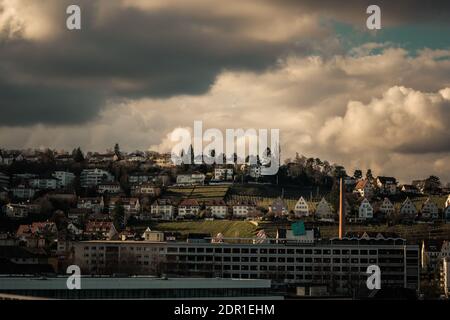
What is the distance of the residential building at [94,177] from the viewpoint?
415 feet

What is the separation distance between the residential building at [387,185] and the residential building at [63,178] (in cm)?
3966

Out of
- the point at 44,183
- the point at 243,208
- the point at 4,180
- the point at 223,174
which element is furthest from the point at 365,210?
the point at 4,180

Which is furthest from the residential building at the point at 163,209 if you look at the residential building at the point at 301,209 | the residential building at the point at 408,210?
the residential building at the point at 408,210

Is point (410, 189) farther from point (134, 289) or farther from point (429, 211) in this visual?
point (134, 289)

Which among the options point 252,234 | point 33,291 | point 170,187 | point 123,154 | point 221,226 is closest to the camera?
point 33,291

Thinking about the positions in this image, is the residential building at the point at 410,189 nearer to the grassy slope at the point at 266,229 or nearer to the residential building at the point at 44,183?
the grassy slope at the point at 266,229

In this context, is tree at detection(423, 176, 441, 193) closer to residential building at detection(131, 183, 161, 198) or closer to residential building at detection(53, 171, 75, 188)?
residential building at detection(131, 183, 161, 198)

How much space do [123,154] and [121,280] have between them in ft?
390

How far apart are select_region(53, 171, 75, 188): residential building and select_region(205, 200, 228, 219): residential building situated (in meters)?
27.8

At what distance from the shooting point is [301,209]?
100 m

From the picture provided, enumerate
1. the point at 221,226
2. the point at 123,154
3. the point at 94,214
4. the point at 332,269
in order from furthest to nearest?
1. the point at 123,154
2. the point at 94,214
3. the point at 221,226
4. the point at 332,269
